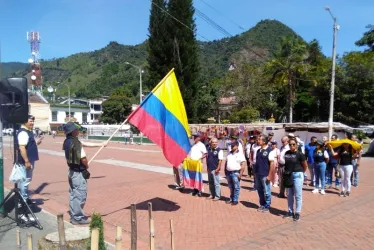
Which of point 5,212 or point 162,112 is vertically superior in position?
point 162,112

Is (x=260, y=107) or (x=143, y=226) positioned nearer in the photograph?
(x=143, y=226)

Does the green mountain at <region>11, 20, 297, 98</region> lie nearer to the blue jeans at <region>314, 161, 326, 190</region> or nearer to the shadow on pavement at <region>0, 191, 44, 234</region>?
the blue jeans at <region>314, 161, 326, 190</region>

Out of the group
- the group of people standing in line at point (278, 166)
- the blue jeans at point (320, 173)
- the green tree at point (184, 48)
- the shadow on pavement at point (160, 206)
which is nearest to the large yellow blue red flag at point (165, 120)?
the shadow on pavement at point (160, 206)

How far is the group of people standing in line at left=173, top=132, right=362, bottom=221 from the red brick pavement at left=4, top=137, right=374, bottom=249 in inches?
12.7

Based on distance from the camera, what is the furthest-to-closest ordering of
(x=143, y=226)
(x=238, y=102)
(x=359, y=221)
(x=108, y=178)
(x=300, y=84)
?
(x=300, y=84) → (x=238, y=102) → (x=108, y=178) → (x=359, y=221) → (x=143, y=226)

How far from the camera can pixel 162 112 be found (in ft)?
24.2

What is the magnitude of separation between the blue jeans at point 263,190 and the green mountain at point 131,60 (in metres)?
76.2

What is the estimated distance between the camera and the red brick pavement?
6.14 metres

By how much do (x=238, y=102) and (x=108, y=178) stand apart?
35.5 meters

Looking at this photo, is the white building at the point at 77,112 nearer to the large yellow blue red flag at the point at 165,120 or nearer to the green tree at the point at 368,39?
the green tree at the point at 368,39

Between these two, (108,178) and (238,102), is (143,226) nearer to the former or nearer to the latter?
(108,178)

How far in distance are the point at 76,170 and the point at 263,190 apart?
3.89 meters

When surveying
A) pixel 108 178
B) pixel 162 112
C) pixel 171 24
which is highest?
pixel 171 24

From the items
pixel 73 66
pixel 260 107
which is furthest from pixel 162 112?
pixel 73 66
